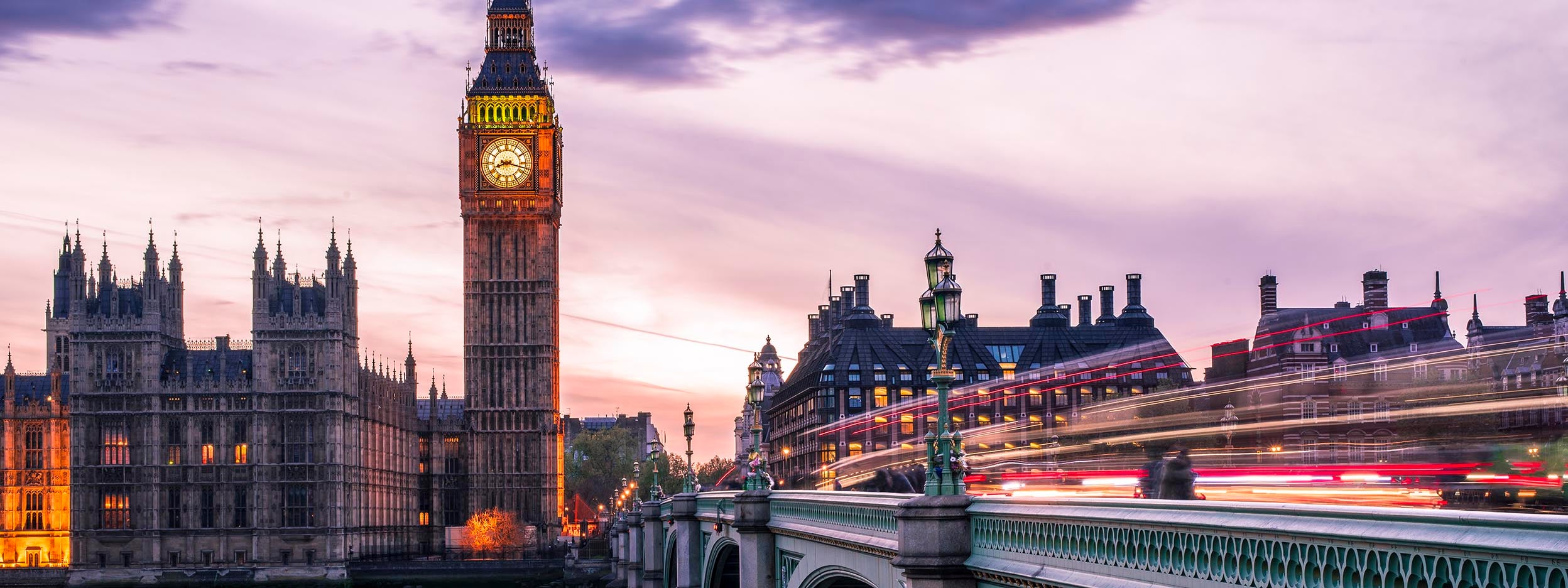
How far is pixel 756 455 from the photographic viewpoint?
118 ft

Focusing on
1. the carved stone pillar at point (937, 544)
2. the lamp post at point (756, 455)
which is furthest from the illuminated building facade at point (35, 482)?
the carved stone pillar at point (937, 544)

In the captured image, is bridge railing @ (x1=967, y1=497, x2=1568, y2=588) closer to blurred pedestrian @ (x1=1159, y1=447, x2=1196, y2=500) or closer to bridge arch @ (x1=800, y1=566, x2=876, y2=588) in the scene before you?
blurred pedestrian @ (x1=1159, y1=447, x2=1196, y2=500)

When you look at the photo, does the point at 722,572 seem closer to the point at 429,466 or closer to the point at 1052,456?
the point at 1052,456

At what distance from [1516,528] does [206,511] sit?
11662 cm

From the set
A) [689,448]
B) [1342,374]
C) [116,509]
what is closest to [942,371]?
[689,448]

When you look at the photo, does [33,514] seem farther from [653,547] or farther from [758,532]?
[758,532]

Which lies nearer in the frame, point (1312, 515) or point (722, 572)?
point (1312, 515)

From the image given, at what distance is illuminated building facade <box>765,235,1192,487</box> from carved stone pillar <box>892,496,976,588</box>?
9726 centimetres

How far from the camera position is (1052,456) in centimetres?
9175

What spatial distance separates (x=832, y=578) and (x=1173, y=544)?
704 inches

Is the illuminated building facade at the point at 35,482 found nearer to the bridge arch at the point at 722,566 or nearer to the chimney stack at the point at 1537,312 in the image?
the bridge arch at the point at 722,566

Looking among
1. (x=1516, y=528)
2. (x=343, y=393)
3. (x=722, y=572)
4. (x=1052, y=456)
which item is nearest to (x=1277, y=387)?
(x=1052, y=456)

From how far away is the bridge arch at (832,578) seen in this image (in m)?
24.3

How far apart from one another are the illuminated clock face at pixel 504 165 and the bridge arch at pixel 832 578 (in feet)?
319
